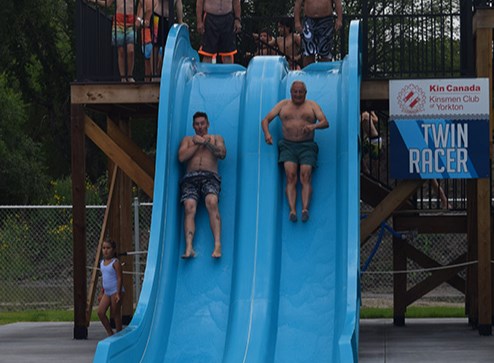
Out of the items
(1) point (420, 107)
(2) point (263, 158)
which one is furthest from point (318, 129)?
(1) point (420, 107)

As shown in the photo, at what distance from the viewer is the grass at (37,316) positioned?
812 inches

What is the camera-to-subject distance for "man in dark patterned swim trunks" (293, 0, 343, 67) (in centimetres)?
1738

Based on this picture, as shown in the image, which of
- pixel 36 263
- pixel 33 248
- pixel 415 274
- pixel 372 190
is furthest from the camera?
pixel 415 274

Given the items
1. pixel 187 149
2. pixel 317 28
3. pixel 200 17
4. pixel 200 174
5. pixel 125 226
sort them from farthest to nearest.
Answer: pixel 125 226 < pixel 200 17 < pixel 317 28 < pixel 187 149 < pixel 200 174

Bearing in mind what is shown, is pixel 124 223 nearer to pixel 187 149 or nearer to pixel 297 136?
pixel 187 149

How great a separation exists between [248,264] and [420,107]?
11.5 ft

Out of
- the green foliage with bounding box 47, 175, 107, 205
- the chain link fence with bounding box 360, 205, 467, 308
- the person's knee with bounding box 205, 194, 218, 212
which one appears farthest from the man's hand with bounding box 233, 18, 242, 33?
the green foliage with bounding box 47, 175, 107, 205

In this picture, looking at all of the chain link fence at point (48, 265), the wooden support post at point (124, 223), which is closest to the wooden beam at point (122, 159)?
the wooden support post at point (124, 223)

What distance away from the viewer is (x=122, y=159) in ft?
54.2

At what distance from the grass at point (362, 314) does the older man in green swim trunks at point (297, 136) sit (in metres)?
6.40

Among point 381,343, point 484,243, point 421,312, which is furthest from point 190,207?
point 421,312

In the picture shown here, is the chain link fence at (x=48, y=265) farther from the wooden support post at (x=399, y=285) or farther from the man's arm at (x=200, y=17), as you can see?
the man's arm at (x=200, y=17)

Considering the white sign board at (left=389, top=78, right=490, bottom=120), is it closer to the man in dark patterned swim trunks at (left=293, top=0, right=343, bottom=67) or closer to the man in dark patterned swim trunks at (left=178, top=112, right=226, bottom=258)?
the man in dark patterned swim trunks at (left=293, top=0, right=343, bottom=67)

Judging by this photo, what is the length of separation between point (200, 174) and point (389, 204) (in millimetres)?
2727
